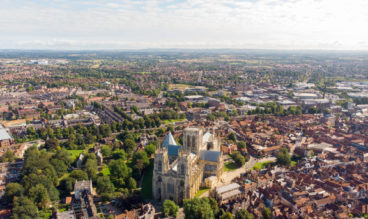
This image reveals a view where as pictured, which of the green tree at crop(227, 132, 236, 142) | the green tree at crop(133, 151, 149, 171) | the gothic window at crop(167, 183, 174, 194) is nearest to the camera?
the gothic window at crop(167, 183, 174, 194)

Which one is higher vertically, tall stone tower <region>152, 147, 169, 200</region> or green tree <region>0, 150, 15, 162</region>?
tall stone tower <region>152, 147, 169, 200</region>

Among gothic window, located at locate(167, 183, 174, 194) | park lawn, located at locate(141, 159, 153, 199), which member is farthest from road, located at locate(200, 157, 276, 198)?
park lawn, located at locate(141, 159, 153, 199)

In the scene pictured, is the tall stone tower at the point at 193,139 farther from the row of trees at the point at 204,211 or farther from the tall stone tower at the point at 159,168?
the row of trees at the point at 204,211

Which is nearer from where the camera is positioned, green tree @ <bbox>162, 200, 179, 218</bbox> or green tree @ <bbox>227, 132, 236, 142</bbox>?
green tree @ <bbox>162, 200, 179, 218</bbox>

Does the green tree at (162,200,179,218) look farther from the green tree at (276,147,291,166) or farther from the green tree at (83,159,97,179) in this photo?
the green tree at (276,147,291,166)

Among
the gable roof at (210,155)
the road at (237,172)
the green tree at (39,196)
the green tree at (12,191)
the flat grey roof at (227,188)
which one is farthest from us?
the road at (237,172)

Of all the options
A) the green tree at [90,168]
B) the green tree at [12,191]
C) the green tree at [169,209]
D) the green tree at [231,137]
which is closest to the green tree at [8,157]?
the green tree at [12,191]

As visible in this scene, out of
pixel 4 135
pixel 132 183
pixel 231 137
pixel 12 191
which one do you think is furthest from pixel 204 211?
pixel 4 135

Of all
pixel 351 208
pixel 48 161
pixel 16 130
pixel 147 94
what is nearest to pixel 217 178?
pixel 351 208
